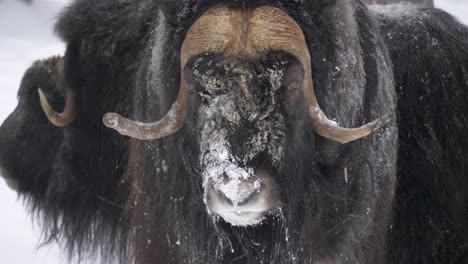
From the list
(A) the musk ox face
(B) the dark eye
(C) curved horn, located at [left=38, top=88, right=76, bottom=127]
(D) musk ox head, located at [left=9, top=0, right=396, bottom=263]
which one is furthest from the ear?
(B) the dark eye

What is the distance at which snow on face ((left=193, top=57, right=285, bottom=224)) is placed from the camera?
195 cm

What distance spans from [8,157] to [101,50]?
95cm

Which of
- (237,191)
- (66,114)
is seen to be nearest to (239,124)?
(237,191)

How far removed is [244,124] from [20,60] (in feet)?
31.6

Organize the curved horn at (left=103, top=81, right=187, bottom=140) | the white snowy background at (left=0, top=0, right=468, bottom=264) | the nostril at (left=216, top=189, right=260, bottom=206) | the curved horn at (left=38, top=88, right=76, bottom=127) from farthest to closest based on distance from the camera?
the white snowy background at (left=0, top=0, right=468, bottom=264)
the curved horn at (left=38, top=88, right=76, bottom=127)
the curved horn at (left=103, top=81, right=187, bottom=140)
the nostril at (left=216, top=189, right=260, bottom=206)

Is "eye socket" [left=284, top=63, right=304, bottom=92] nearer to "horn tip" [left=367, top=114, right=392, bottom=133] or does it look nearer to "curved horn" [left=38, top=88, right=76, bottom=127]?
"horn tip" [left=367, top=114, right=392, bottom=133]

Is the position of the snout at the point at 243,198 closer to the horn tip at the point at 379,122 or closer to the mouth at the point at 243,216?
the mouth at the point at 243,216

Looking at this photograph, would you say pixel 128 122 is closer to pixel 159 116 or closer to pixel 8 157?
pixel 159 116

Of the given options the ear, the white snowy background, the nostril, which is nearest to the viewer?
the nostril

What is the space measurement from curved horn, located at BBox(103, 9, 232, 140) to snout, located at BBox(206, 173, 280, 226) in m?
0.28

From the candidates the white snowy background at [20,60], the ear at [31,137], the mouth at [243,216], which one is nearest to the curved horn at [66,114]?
the ear at [31,137]

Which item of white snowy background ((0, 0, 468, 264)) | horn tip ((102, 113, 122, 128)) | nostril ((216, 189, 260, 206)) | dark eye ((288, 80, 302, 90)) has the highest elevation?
dark eye ((288, 80, 302, 90))

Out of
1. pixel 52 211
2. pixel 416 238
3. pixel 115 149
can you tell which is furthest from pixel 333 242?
pixel 52 211

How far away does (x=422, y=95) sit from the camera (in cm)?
285
